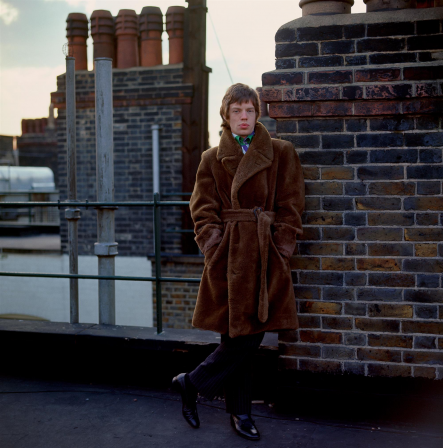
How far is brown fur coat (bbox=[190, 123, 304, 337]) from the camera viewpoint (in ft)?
9.16

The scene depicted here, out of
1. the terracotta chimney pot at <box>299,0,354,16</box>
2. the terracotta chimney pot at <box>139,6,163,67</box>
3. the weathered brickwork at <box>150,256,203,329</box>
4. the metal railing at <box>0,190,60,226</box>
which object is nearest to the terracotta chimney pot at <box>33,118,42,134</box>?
the metal railing at <box>0,190,60,226</box>

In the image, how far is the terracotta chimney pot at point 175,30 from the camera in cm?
870

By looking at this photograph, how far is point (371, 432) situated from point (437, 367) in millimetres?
497

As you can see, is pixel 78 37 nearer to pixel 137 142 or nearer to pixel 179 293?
pixel 137 142

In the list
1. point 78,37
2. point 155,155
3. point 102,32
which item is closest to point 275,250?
point 155,155

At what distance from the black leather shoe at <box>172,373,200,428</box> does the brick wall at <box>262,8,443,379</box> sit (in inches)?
25.0

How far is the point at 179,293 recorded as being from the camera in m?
8.49

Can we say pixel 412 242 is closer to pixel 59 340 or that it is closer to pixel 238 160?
pixel 238 160

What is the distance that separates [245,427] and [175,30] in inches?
284

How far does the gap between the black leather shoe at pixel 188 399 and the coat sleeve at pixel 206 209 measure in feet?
2.49

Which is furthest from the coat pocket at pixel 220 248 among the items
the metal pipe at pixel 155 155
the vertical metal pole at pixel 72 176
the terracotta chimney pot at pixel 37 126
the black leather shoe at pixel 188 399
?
the terracotta chimney pot at pixel 37 126

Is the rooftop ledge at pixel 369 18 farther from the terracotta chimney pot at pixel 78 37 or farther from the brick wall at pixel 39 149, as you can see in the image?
the brick wall at pixel 39 149

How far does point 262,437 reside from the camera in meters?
2.93

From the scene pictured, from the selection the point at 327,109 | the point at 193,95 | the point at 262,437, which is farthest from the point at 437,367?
the point at 193,95
